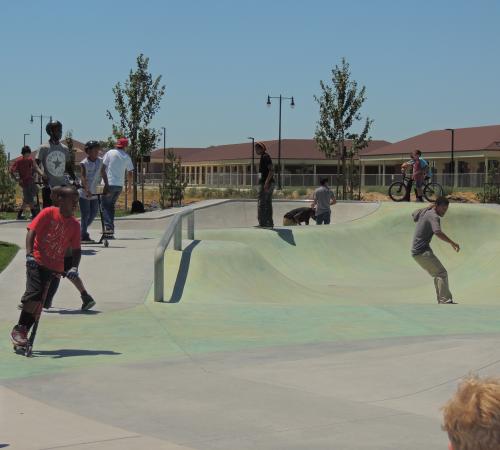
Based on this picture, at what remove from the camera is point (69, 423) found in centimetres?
498

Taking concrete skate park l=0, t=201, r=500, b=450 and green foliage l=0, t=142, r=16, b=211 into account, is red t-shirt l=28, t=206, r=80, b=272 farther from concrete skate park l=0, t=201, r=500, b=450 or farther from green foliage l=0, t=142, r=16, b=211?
green foliage l=0, t=142, r=16, b=211

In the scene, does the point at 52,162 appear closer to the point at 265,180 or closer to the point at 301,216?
the point at 265,180

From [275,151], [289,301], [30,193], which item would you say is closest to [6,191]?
[30,193]

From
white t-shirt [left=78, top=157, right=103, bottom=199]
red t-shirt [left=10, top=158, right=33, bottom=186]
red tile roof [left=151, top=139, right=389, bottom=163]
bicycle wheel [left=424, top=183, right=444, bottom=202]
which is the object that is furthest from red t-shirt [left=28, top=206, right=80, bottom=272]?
red tile roof [left=151, top=139, right=389, bottom=163]

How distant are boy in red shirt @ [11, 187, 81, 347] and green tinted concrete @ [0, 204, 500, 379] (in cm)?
33

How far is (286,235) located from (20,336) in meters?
10.8

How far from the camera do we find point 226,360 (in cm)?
688

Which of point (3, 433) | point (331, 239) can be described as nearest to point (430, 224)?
point (331, 239)

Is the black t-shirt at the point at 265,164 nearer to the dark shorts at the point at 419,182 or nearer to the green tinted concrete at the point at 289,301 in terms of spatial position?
the green tinted concrete at the point at 289,301

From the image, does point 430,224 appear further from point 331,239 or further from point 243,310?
point 331,239

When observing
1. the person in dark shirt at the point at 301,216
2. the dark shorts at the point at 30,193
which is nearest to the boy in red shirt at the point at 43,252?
the dark shorts at the point at 30,193

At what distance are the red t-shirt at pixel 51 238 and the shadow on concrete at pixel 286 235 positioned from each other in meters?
10.1

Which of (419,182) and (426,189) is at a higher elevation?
(419,182)

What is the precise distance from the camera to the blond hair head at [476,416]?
1912 mm
